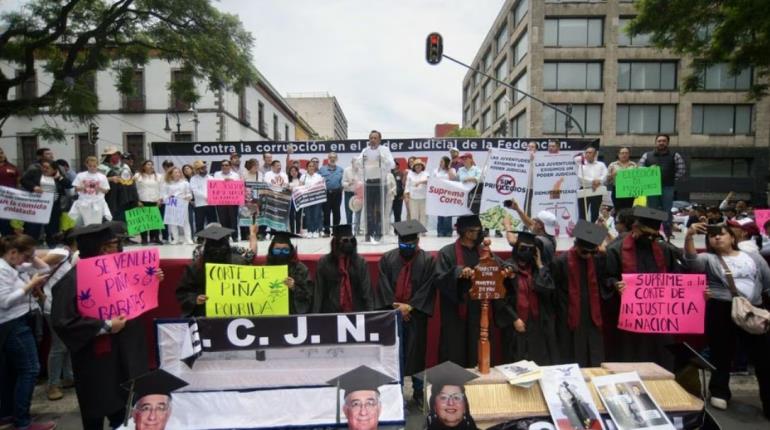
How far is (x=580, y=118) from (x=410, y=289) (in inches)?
1362

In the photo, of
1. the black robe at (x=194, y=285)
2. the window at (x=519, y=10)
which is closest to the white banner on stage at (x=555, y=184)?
the black robe at (x=194, y=285)

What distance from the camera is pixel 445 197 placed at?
781 centimetres

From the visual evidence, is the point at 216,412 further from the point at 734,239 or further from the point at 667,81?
the point at 667,81

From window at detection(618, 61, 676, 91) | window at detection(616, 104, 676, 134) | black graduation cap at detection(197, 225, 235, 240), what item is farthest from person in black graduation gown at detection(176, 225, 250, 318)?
window at detection(618, 61, 676, 91)

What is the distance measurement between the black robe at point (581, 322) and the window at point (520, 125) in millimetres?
33445

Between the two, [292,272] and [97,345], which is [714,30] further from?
[97,345]

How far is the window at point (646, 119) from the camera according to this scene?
34719 millimetres

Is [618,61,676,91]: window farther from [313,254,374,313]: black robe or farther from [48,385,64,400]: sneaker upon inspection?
[48,385,64,400]: sneaker

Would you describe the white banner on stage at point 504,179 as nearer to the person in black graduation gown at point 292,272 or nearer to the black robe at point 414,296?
the black robe at point 414,296

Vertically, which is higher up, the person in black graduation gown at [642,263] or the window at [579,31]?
the window at [579,31]

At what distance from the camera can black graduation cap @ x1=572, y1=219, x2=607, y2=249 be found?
4285 millimetres

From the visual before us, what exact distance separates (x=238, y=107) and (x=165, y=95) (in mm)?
5460

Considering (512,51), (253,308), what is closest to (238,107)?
(512,51)

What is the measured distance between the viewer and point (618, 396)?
339cm
